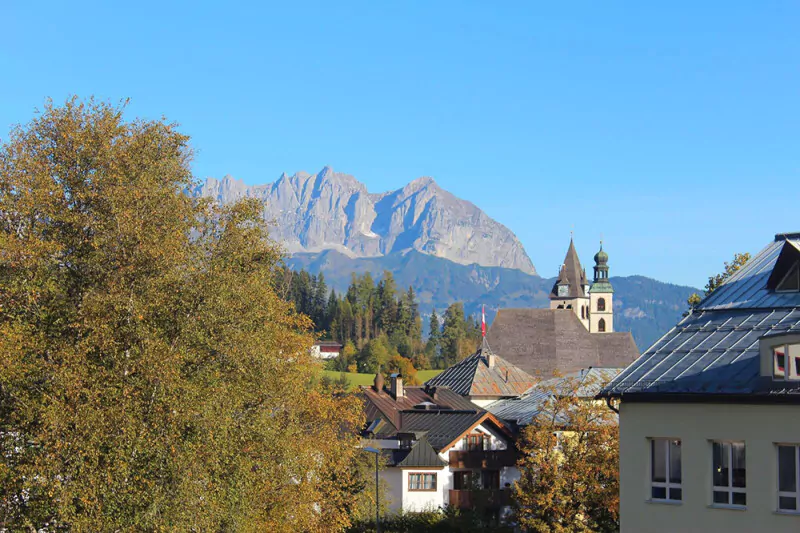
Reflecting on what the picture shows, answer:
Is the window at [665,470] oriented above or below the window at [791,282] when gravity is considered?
below

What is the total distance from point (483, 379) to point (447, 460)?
32064 mm

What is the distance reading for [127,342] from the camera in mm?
27641

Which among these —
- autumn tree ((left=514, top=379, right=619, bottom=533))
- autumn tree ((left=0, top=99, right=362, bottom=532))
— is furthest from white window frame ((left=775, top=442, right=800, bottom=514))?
autumn tree ((left=514, top=379, right=619, bottom=533))

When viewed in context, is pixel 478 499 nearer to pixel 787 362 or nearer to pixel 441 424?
pixel 441 424

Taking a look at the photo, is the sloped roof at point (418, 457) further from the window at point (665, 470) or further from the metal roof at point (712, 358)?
the window at point (665, 470)

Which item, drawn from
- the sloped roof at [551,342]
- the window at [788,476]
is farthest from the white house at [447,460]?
the sloped roof at [551,342]

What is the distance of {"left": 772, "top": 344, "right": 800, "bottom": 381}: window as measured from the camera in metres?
25.1

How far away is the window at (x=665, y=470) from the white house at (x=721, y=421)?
0.09 feet

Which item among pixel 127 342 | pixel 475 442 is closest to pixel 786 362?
pixel 127 342

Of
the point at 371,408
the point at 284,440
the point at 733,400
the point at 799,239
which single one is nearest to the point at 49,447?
the point at 284,440

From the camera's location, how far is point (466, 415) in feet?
236

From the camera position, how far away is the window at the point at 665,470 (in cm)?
2706

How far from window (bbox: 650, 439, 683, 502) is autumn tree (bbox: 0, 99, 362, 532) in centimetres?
1095

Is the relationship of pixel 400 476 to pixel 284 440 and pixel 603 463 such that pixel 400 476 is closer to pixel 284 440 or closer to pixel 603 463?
pixel 603 463
